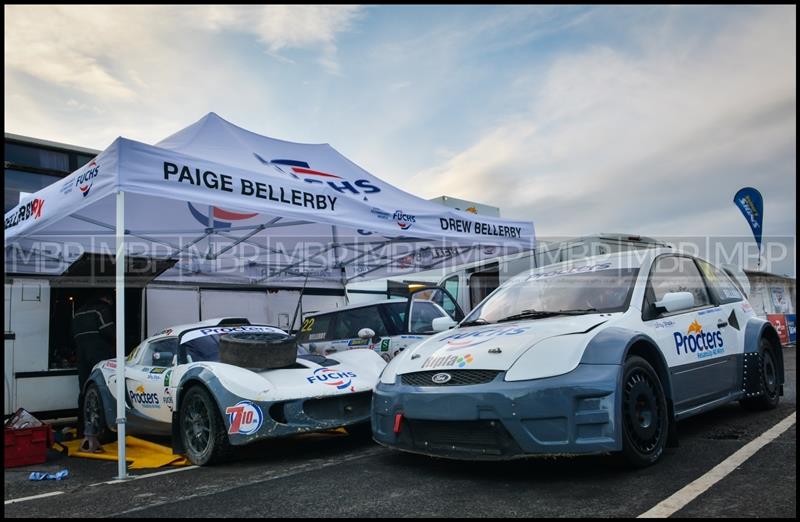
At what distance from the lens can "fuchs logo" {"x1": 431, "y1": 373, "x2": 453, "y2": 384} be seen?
4.02 m

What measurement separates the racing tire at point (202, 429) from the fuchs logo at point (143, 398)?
30.3 inches

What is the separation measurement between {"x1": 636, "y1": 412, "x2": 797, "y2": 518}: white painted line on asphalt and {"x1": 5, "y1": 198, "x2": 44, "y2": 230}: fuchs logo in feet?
20.3

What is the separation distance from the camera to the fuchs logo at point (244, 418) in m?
4.97

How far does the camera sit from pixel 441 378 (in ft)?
13.3

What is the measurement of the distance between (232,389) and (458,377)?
6.85 ft

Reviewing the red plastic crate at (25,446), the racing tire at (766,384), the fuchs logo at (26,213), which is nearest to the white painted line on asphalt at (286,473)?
the red plastic crate at (25,446)

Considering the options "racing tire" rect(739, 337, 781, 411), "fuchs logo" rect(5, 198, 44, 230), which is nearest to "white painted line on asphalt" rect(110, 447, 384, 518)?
"racing tire" rect(739, 337, 781, 411)

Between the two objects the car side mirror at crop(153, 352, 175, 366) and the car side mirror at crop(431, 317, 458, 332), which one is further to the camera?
the car side mirror at crop(153, 352, 175, 366)

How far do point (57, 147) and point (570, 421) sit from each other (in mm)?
7727

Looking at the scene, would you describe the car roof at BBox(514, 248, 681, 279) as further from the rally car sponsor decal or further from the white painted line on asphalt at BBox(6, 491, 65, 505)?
the white painted line on asphalt at BBox(6, 491, 65, 505)

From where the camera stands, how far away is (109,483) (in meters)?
4.77

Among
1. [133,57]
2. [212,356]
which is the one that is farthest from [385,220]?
[133,57]

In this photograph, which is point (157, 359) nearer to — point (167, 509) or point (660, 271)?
point (167, 509)

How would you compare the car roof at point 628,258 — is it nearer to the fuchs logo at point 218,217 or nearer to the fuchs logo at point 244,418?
the fuchs logo at point 244,418
